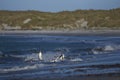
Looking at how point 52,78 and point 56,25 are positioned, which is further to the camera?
point 56,25

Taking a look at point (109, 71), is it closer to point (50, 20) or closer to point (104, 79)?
point (104, 79)

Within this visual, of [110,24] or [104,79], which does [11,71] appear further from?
[110,24]

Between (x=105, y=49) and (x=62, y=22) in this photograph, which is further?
(x=62, y=22)

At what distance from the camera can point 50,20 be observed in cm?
17962

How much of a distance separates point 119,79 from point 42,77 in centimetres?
424

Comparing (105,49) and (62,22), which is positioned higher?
(62,22)

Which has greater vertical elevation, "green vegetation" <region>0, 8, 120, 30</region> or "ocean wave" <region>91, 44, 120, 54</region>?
"green vegetation" <region>0, 8, 120, 30</region>

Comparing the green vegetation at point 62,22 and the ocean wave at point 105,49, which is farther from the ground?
the green vegetation at point 62,22

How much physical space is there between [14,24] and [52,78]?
519ft

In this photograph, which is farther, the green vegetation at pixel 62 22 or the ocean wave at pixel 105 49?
the green vegetation at pixel 62 22

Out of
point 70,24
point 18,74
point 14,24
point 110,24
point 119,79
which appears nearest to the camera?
point 119,79

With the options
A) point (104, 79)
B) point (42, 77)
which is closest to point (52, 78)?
point (42, 77)

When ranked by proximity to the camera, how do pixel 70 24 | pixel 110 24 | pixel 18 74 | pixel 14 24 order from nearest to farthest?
pixel 18 74 < pixel 110 24 < pixel 70 24 < pixel 14 24

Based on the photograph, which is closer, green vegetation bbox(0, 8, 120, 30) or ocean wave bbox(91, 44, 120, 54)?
ocean wave bbox(91, 44, 120, 54)
